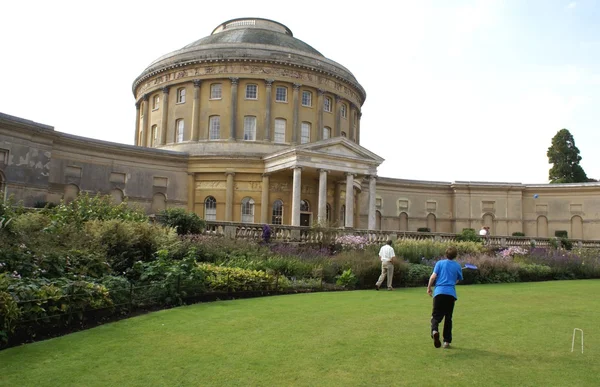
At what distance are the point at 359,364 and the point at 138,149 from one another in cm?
3369

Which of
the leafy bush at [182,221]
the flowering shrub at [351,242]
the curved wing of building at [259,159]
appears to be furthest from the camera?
the curved wing of building at [259,159]

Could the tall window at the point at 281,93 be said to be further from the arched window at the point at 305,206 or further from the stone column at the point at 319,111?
the arched window at the point at 305,206

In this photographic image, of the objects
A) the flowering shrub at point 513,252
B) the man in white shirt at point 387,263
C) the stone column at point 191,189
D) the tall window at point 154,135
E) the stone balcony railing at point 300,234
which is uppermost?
the tall window at point 154,135

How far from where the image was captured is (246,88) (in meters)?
43.5

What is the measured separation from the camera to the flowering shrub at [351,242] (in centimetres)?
2397

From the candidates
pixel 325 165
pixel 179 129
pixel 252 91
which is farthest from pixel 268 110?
pixel 325 165

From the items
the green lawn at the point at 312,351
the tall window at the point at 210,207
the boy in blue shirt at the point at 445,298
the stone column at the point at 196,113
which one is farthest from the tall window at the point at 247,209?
the boy in blue shirt at the point at 445,298

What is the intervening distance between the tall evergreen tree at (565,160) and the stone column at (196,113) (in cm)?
4060

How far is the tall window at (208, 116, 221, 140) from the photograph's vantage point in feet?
143

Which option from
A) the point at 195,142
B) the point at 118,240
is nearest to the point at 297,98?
the point at 195,142

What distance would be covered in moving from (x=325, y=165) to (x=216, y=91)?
12.6 metres

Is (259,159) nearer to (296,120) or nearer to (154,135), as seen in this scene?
(296,120)

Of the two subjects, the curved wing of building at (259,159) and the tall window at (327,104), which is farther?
the tall window at (327,104)

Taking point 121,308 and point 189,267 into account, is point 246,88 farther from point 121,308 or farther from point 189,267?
point 121,308
